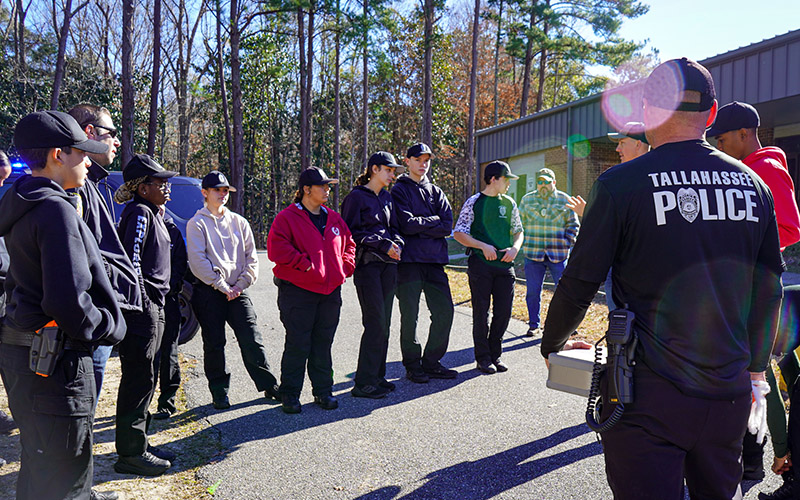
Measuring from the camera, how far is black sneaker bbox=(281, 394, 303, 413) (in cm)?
479

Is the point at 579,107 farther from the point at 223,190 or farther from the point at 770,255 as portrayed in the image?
the point at 770,255

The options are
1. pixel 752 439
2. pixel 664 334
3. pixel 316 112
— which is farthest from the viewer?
pixel 316 112

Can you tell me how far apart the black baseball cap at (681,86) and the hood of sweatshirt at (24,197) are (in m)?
2.35

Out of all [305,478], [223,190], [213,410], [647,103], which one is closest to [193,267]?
[223,190]

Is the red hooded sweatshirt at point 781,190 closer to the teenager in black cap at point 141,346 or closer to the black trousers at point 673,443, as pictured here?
the black trousers at point 673,443

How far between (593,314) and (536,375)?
10.6ft

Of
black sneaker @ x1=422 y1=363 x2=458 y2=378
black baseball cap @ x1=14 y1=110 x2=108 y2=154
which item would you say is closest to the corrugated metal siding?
black sneaker @ x1=422 y1=363 x2=458 y2=378

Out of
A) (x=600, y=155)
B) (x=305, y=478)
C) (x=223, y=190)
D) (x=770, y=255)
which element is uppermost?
(x=600, y=155)

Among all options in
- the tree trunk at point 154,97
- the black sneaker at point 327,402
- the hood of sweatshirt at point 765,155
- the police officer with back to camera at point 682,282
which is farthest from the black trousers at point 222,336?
the tree trunk at point 154,97

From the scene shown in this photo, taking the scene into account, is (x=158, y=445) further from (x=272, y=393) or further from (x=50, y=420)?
(x=50, y=420)

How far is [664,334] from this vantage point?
190 cm

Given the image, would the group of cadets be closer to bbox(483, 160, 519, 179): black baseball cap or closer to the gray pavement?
the gray pavement

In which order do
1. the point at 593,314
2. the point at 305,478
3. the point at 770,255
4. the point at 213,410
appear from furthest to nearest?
the point at 593,314
the point at 213,410
the point at 305,478
the point at 770,255

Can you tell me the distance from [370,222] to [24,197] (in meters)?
3.16
